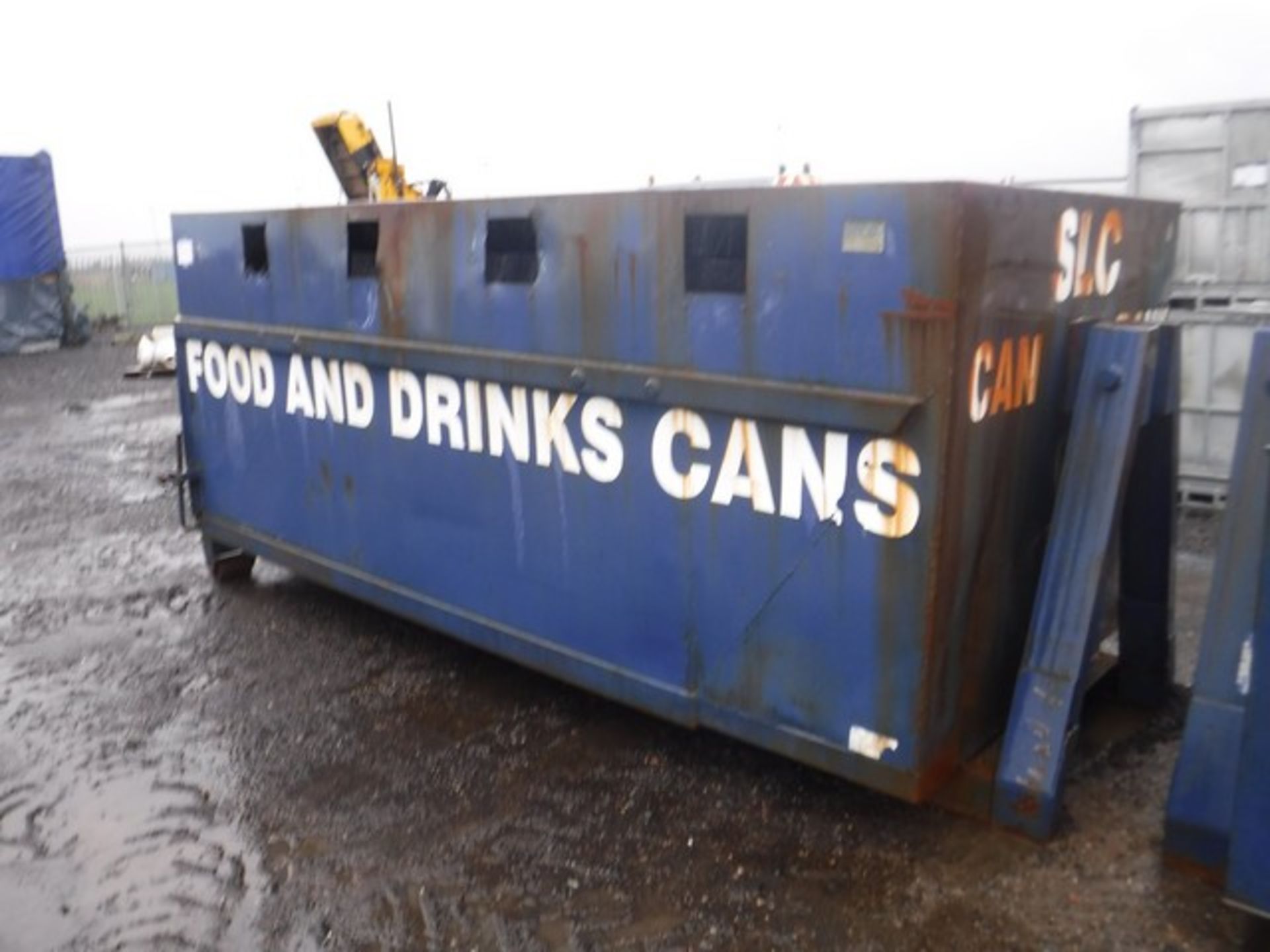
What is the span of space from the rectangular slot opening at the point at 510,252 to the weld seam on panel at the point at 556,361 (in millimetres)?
252

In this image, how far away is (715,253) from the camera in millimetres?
3191

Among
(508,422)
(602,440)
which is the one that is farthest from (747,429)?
(508,422)

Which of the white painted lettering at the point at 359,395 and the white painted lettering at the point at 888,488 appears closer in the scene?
the white painted lettering at the point at 888,488

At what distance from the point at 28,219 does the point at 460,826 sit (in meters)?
18.6

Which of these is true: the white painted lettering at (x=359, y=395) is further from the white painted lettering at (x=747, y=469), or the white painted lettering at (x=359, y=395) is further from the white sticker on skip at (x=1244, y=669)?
the white sticker on skip at (x=1244, y=669)

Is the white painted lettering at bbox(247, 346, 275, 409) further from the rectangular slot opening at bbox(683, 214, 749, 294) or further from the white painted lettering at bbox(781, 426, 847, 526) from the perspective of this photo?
the white painted lettering at bbox(781, 426, 847, 526)

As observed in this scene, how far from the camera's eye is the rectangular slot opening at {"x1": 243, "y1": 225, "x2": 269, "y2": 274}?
5.01 meters

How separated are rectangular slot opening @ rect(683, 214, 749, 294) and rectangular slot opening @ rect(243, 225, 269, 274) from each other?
252 cm

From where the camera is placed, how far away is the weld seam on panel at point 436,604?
3.70 meters

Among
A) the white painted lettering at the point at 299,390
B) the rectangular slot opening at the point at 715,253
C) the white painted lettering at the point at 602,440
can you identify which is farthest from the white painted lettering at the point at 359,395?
the rectangular slot opening at the point at 715,253

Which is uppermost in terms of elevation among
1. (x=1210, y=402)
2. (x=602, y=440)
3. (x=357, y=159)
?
(x=357, y=159)

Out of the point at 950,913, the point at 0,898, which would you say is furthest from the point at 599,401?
the point at 0,898

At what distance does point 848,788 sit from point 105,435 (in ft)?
31.9

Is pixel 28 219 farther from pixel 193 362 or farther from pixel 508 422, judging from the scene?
pixel 508 422
